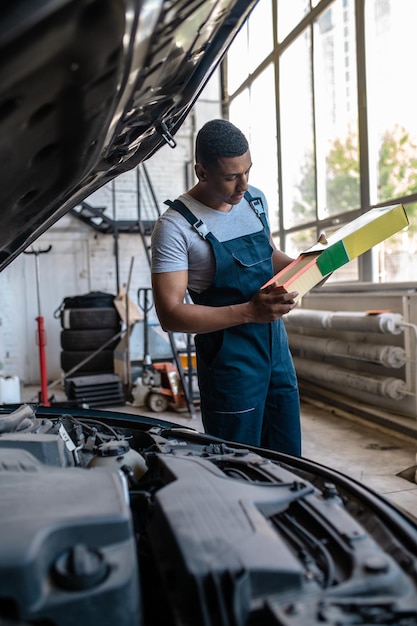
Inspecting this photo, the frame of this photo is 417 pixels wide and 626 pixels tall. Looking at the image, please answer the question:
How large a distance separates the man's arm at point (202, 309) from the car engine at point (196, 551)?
2.04 ft

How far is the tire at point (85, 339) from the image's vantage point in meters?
6.21

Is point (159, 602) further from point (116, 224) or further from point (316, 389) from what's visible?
point (116, 224)

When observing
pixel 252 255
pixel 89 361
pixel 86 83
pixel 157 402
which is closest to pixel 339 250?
pixel 252 255

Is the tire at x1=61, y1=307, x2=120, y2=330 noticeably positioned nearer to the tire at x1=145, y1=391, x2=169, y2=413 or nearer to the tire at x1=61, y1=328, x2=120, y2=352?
the tire at x1=61, y1=328, x2=120, y2=352

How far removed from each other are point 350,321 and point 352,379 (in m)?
0.47

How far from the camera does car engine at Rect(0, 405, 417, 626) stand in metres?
0.65

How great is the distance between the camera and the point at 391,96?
165 inches

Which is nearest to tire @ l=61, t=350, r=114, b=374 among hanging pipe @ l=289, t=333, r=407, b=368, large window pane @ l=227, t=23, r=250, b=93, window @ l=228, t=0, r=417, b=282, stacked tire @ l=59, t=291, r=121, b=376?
stacked tire @ l=59, t=291, r=121, b=376

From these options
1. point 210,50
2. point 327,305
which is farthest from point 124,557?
point 327,305

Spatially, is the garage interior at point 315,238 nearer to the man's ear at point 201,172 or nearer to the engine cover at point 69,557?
the man's ear at point 201,172

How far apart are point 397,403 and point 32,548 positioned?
11.9 ft

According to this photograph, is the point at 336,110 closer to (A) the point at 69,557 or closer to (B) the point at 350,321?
(B) the point at 350,321

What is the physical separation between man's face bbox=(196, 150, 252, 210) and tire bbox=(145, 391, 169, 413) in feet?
12.1

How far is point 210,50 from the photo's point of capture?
3.59 feet
